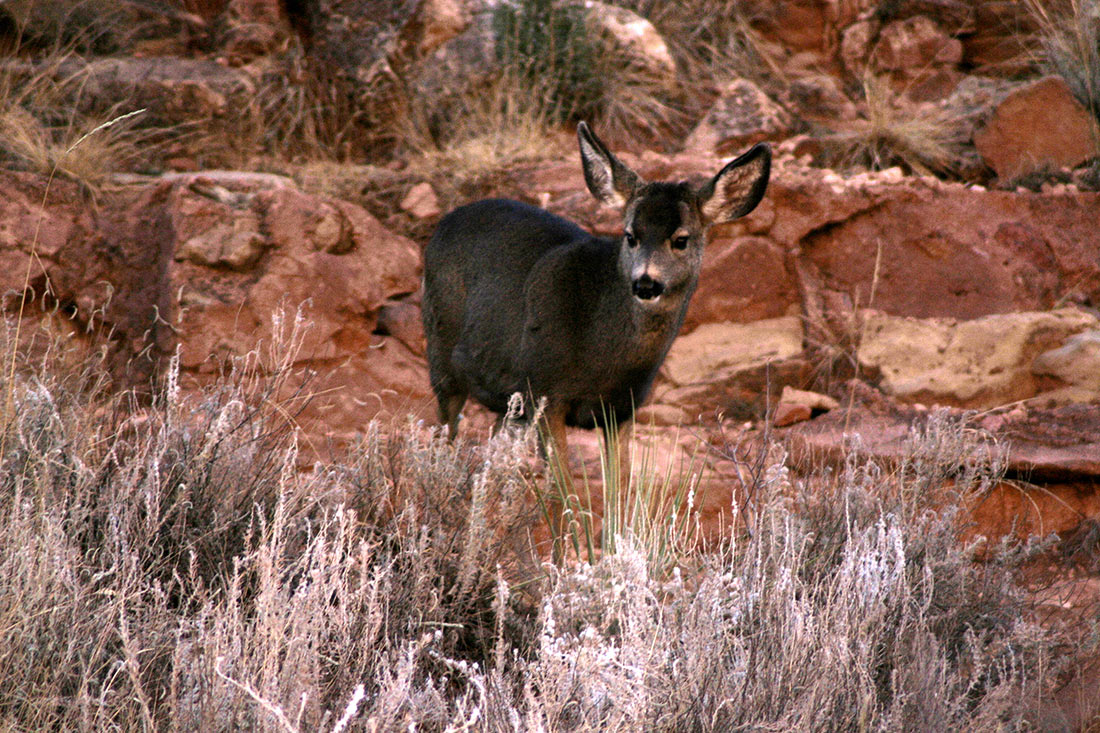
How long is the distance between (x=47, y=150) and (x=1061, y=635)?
7878 millimetres

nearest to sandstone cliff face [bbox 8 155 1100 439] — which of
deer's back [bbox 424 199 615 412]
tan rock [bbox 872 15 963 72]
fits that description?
deer's back [bbox 424 199 615 412]

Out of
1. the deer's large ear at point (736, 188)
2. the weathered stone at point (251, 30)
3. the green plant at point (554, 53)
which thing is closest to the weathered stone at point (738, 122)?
the green plant at point (554, 53)

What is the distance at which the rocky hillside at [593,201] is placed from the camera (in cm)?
775

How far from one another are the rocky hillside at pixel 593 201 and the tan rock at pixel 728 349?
2cm

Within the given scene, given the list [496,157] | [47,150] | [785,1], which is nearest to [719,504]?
[496,157]

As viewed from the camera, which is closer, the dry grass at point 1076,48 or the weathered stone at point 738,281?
the weathered stone at point 738,281

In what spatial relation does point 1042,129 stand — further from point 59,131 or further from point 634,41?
point 59,131

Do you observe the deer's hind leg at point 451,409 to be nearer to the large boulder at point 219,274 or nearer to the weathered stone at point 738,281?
the large boulder at point 219,274

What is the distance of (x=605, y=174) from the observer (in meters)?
5.86

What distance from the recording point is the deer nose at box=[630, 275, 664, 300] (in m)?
5.13

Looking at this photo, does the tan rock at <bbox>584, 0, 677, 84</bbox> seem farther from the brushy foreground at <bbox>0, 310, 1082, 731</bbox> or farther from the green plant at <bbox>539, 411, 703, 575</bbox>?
the brushy foreground at <bbox>0, 310, 1082, 731</bbox>

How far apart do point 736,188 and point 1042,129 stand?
500 cm

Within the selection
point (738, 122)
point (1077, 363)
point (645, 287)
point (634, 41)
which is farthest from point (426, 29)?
point (1077, 363)

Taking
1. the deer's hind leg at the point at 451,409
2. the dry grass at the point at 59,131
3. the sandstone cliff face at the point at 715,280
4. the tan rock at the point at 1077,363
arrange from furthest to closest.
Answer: the dry grass at the point at 59,131 → the sandstone cliff face at the point at 715,280 → the tan rock at the point at 1077,363 → the deer's hind leg at the point at 451,409
